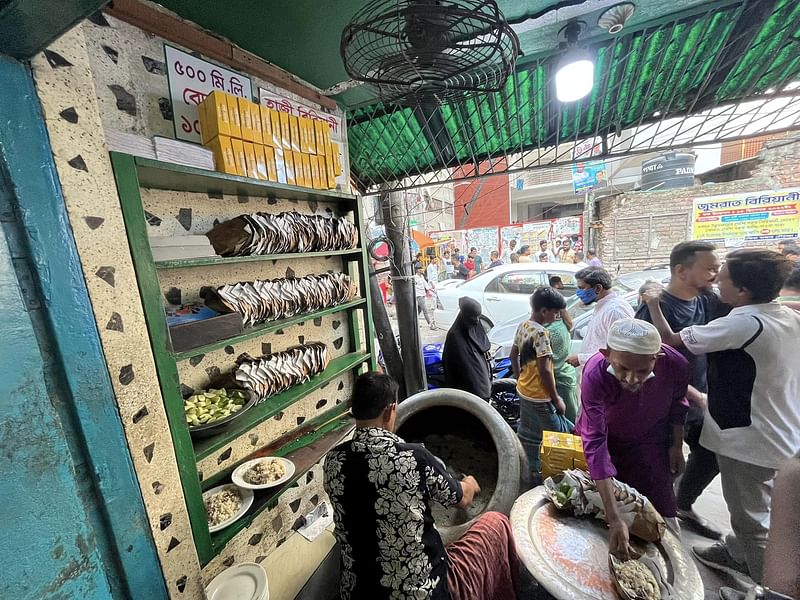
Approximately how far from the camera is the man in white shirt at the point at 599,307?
8.36ft

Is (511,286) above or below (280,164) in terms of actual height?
below

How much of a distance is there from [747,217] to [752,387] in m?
5.81

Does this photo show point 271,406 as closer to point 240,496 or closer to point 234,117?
point 240,496

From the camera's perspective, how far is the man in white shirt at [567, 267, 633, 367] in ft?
8.36

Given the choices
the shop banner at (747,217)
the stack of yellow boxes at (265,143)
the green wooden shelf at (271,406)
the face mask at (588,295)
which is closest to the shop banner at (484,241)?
the shop banner at (747,217)

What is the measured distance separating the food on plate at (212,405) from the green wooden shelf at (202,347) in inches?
2.9

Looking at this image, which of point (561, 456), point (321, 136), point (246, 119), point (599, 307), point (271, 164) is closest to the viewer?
point (246, 119)

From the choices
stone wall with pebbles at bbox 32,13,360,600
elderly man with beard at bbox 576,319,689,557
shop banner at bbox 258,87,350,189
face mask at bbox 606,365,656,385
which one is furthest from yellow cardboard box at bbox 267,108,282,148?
face mask at bbox 606,365,656,385

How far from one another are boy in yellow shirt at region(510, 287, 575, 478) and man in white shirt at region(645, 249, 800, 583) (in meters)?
0.84

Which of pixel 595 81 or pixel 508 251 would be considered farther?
pixel 508 251

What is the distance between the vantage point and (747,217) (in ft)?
17.9

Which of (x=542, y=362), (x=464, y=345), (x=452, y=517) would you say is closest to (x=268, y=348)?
(x=452, y=517)

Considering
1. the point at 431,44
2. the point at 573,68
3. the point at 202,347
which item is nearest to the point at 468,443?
the point at 202,347

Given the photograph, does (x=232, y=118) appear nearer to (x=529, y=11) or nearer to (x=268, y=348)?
(x=268, y=348)
